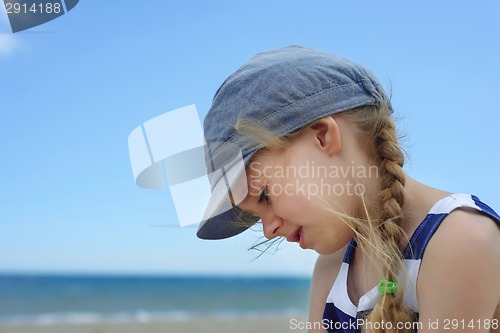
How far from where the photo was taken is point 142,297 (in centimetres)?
1219

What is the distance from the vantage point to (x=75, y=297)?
1184 cm

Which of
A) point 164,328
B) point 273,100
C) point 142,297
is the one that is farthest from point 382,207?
point 142,297

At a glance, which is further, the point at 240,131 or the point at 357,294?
the point at 357,294

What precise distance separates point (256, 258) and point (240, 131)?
0.42 metres

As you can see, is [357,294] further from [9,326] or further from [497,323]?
[9,326]

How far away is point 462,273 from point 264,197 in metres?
0.46

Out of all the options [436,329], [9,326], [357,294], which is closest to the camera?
[436,329]

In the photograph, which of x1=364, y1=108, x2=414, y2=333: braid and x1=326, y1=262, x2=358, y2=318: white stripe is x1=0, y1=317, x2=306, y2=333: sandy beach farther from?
x1=364, y1=108, x2=414, y2=333: braid

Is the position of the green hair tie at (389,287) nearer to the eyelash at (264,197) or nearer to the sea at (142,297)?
the eyelash at (264,197)

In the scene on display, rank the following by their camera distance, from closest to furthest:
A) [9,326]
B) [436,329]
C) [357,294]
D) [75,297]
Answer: [436,329] → [357,294] → [9,326] → [75,297]

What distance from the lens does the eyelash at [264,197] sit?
4.48 feet

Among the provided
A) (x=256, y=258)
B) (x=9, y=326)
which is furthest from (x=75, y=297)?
(x=256, y=258)

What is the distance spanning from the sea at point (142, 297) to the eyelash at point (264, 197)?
21.9 ft

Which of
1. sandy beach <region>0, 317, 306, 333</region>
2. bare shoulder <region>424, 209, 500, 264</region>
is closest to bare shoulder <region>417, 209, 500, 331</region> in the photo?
bare shoulder <region>424, 209, 500, 264</region>
